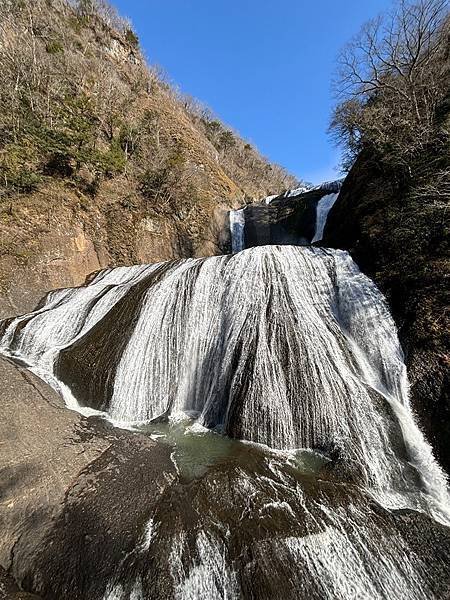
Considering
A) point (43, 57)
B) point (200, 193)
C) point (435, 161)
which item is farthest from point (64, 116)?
point (435, 161)

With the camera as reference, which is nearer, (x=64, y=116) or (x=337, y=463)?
(x=337, y=463)

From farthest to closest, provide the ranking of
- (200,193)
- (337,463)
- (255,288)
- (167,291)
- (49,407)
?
(200,193), (167,291), (255,288), (49,407), (337,463)

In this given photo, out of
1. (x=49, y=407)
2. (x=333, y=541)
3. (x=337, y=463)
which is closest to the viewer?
(x=333, y=541)

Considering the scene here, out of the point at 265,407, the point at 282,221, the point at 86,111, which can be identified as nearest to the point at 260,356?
the point at 265,407

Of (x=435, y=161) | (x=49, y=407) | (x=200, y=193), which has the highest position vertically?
(x=200, y=193)

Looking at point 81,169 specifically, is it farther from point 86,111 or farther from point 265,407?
point 265,407

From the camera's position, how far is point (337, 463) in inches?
171

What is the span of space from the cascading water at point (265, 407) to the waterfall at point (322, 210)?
22.5 feet

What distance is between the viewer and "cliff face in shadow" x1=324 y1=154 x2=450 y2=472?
489 centimetres

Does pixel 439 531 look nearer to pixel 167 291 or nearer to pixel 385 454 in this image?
pixel 385 454

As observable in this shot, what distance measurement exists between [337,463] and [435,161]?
7.26 metres

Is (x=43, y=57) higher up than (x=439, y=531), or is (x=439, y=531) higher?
(x=43, y=57)

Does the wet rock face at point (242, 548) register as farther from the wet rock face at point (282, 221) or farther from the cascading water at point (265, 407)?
the wet rock face at point (282, 221)

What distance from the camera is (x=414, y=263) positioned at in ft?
20.4
